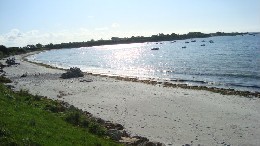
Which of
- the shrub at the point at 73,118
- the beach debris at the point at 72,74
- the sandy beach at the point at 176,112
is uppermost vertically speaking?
the shrub at the point at 73,118

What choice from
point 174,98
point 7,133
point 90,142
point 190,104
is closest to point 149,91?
Answer: point 174,98

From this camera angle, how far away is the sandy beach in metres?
23.1

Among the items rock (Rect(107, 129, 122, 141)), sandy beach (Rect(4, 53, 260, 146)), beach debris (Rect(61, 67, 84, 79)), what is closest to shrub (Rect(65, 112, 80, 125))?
rock (Rect(107, 129, 122, 141))

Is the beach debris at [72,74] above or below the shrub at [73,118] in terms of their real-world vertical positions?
below

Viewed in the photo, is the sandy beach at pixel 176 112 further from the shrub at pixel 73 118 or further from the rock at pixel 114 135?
the shrub at pixel 73 118

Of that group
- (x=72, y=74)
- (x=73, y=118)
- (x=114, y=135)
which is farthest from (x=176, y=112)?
(x=72, y=74)

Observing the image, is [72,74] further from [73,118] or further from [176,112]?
[73,118]

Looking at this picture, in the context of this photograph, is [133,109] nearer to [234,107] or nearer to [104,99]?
[104,99]

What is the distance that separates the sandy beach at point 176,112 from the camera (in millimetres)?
23094

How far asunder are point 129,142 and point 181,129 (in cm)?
573

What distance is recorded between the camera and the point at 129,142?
808 inches

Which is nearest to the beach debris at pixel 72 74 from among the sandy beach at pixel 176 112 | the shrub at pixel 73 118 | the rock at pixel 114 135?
the sandy beach at pixel 176 112

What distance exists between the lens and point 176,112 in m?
30.8

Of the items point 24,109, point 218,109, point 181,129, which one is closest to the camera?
point 24,109
